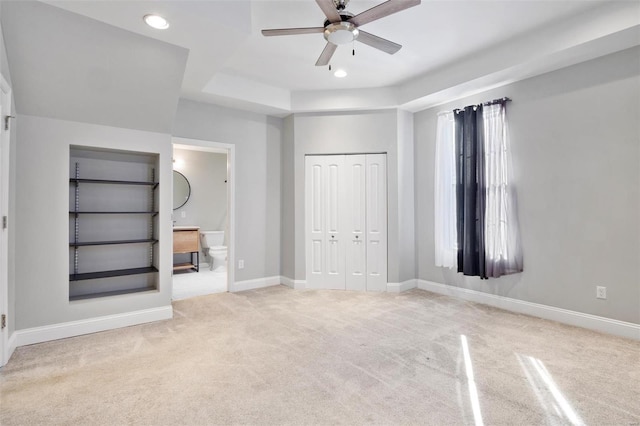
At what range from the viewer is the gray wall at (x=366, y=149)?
4.68m

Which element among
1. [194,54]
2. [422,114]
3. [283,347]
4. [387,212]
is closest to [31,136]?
[194,54]

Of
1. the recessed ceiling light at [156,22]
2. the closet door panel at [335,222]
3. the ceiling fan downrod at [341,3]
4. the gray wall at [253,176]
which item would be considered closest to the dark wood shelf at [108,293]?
the gray wall at [253,176]

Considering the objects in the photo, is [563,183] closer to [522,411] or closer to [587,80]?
[587,80]

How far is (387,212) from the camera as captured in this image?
4703 millimetres

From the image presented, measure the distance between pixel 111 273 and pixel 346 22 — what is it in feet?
10.9

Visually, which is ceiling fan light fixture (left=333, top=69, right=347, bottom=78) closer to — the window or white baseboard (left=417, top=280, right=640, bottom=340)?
the window

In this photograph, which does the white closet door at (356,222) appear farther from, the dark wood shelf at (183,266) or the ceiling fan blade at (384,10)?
the dark wood shelf at (183,266)

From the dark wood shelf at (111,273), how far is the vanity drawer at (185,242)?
2334 mm

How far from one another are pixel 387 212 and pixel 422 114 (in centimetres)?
154

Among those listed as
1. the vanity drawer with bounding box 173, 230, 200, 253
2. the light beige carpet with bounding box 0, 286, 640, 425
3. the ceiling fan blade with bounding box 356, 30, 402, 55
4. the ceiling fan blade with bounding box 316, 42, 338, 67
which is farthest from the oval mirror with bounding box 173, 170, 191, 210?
the ceiling fan blade with bounding box 356, 30, 402, 55

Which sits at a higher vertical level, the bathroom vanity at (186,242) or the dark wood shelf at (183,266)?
the bathroom vanity at (186,242)

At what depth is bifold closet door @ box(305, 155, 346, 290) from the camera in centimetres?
482

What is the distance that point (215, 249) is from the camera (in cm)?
639

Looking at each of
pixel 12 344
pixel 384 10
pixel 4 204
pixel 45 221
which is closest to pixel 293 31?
pixel 384 10
